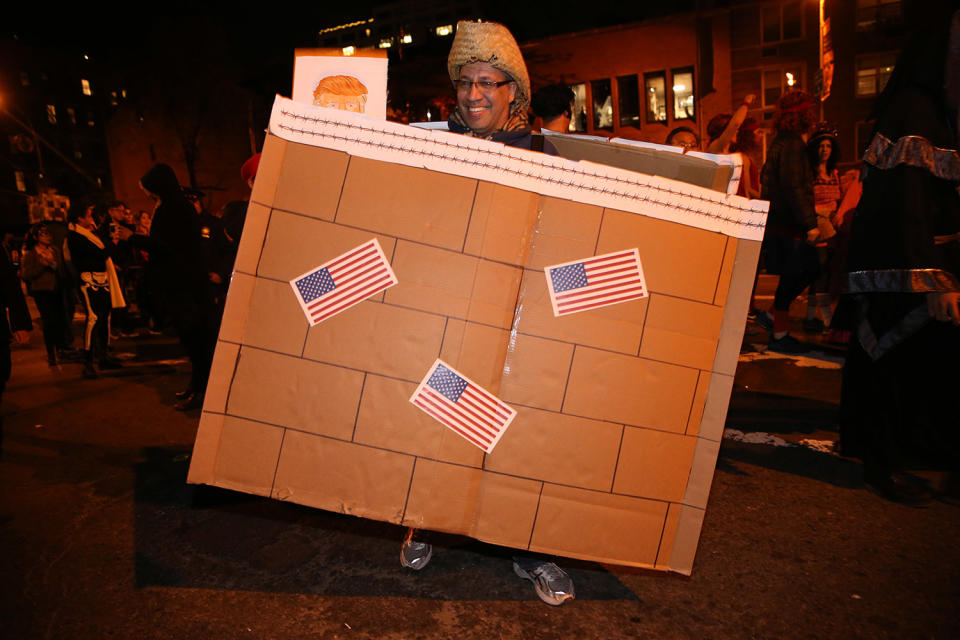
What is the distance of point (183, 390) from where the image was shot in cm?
501

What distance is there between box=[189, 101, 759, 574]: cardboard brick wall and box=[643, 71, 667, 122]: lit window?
75.7 feet

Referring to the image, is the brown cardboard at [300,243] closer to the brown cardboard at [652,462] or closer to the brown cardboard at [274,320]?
the brown cardboard at [274,320]

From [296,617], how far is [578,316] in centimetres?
146

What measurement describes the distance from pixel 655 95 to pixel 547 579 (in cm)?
2335

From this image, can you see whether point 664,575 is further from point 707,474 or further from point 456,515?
point 456,515

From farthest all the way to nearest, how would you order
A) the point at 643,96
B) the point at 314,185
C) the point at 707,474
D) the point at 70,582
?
1. the point at 643,96
2. the point at 70,582
3. the point at 707,474
4. the point at 314,185

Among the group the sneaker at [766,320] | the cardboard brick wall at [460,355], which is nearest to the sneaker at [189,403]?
the cardboard brick wall at [460,355]

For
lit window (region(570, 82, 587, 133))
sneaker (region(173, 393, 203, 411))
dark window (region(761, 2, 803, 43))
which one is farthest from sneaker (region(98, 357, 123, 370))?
dark window (region(761, 2, 803, 43))

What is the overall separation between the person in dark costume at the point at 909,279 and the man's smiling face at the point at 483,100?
176 centimetres

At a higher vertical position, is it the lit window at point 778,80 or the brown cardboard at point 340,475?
the lit window at point 778,80

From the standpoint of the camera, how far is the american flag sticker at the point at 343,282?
1541mm

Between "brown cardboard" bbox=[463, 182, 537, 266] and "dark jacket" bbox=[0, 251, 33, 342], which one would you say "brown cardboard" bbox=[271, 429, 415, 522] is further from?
"dark jacket" bbox=[0, 251, 33, 342]

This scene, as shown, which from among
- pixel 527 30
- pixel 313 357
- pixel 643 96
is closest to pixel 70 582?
pixel 313 357

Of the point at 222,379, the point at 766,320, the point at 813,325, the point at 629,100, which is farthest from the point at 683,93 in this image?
the point at 222,379
